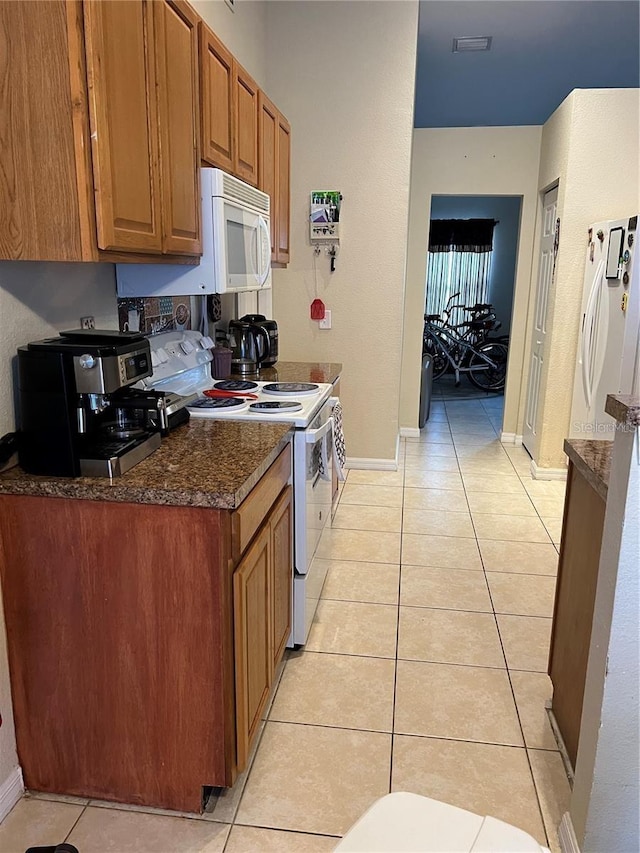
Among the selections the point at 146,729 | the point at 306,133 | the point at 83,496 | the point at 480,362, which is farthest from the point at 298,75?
the point at 480,362

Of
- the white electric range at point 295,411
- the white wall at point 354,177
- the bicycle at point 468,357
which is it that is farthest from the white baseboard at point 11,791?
the bicycle at point 468,357

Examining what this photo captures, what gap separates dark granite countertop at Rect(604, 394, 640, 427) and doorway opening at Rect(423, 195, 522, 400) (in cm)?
684

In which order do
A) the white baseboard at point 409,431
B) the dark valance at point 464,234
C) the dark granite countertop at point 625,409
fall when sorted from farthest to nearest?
1. the dark valance at point 464,234
2. the white baseboard at point 409,431
3. the dark granite countertop at point 625,409

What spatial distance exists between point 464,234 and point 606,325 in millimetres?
5840

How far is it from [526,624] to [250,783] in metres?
1.33

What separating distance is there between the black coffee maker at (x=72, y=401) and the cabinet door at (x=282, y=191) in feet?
6.29

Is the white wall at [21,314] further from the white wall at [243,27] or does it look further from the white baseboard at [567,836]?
the white wall at [243,27]

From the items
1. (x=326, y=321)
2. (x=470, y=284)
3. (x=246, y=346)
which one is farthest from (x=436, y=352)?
(x=246, y=346)

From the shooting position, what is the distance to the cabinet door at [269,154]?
2869 mm

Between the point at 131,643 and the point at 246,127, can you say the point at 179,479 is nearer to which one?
the point at 131,643

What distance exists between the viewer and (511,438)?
17.4 ft

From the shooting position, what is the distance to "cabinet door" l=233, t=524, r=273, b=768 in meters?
1.57

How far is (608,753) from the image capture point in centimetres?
136

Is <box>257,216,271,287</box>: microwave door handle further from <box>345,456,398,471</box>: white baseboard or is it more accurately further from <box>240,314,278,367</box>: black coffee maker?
<box>345,456,398,471</box>: white baseboard
